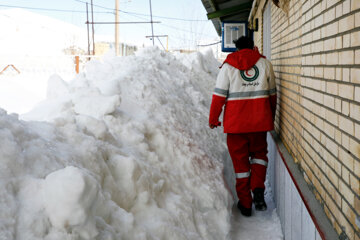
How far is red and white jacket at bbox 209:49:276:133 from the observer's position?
448cm

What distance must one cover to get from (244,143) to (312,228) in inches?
87.0

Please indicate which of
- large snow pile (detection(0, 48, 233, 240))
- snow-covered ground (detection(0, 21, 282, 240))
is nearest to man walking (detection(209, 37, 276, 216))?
snow-covered ground (detection(0, 21, 282, 240))

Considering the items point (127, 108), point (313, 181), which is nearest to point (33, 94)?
point (127, 108)

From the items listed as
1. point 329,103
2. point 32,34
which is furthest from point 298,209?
point 32,34

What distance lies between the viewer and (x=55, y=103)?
12.3 feet

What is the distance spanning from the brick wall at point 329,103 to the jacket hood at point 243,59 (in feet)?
2.43

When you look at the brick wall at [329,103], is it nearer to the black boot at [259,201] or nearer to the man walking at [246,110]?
the man walking at [246,110]

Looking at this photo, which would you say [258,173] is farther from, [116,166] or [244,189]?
[116,166]

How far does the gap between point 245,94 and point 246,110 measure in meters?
0.20

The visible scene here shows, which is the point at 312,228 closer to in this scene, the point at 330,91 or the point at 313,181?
the point at 313,181

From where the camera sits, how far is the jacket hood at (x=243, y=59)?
448 cm

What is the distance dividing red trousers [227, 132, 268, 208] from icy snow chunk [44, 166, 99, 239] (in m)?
2.95

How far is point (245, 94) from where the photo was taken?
453 centimetres

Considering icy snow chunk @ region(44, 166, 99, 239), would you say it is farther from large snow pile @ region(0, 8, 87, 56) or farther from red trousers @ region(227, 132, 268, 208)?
large snow pile @ region(0, 8, 87, 56)
